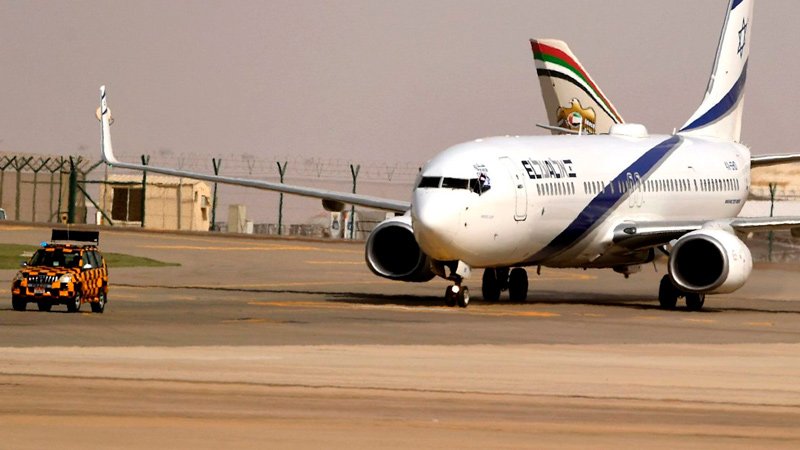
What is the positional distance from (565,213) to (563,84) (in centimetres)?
2569

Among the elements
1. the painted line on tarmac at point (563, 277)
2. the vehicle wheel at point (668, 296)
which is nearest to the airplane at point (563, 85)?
the painted line on tarmac at point (563, 277)

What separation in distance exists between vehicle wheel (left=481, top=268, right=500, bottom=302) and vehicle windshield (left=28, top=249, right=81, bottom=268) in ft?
42.5

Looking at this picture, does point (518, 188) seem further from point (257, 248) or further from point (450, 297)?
point (257, 248)

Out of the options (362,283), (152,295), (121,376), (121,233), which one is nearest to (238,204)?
(121,233)

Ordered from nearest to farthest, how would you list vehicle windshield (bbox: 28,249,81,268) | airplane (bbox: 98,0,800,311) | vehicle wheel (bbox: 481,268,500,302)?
vehicle windshield (bbox: 28,249,81,268) < airplane (bbox: 98,0,800,311) < vehicle wheel (bbox: 481,268,500,302)

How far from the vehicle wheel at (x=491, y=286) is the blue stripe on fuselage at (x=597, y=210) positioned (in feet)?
8.13

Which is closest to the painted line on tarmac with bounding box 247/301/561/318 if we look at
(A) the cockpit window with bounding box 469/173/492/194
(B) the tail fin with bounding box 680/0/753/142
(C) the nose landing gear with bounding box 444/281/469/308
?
(C) the nose landing gear with bounding box 444/281/469/308

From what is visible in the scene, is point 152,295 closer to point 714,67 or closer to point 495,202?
point 495,202

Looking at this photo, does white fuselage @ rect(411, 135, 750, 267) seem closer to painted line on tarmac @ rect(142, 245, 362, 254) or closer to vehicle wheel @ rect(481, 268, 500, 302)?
vehicle wheel @ rect(481, 268, 500, 302)

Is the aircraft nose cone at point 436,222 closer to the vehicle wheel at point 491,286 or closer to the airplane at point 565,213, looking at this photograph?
the airplane at point 565,213

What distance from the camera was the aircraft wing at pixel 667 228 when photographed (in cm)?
4178

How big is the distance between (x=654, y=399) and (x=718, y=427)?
8.65 ft

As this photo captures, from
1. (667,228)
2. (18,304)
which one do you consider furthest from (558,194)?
(18,304)

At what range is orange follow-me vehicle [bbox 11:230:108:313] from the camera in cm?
3244
